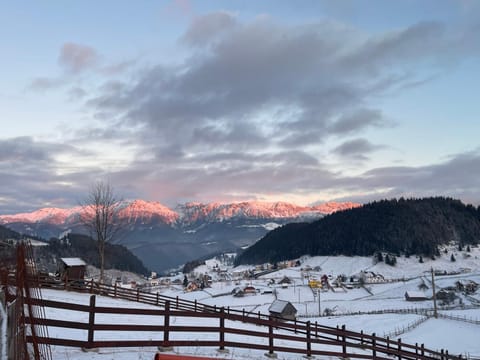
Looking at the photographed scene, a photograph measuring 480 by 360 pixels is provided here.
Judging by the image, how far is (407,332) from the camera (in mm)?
54469

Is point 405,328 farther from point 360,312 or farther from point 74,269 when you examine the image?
point 74,269

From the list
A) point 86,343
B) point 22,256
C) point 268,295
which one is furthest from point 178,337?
point 268,295

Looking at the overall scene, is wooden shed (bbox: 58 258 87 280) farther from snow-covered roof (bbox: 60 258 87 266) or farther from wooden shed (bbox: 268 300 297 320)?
wooden shed (bbox: 268 300 297 320)

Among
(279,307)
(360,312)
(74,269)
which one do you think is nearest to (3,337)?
(74,269)

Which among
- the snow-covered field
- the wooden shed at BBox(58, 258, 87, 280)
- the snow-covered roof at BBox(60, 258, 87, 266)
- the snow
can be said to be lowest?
the snow-covered field

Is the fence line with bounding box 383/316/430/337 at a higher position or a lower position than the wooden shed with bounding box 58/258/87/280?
lower

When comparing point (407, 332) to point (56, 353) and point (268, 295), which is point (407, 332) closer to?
point (56, 353)

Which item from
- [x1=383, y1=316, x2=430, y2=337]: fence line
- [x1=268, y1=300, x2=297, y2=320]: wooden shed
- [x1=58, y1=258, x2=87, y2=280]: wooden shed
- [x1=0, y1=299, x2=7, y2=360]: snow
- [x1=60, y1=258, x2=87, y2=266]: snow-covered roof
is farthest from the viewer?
[x1=268, y1=300, x2=297, y2=320]: wooden shed

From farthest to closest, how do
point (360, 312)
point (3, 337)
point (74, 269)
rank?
1. point (360, 312)
2. point (74, 269)
3. point (3, 337)

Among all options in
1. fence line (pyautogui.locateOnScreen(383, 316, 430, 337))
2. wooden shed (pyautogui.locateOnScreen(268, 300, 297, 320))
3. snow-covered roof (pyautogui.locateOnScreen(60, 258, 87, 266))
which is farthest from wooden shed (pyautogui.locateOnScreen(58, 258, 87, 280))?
fence line (pyautogui.locateOnScreen(383, 316, 430, 337))

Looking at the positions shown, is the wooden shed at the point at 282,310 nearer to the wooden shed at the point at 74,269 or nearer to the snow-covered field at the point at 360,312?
the snow-covered field at the point at 360,312

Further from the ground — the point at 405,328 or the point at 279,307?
the point at 279,307

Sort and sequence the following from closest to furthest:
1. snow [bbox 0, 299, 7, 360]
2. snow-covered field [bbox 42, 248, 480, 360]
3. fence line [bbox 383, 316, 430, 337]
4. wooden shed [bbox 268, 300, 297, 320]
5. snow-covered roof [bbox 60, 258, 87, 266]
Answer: snow [bbox 0, 299, 7, 360], snow-covered field [bbox 42, 248, 480, 360], snow-covered roof [bbox 60, 258, 87, 266], fence line [bbox 383, 316, 430, 337], wooden shed [bbox 268, 300, 297, 320]

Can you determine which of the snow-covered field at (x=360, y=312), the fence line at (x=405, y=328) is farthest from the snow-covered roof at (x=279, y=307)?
the fence line at (x=405, y=328)
